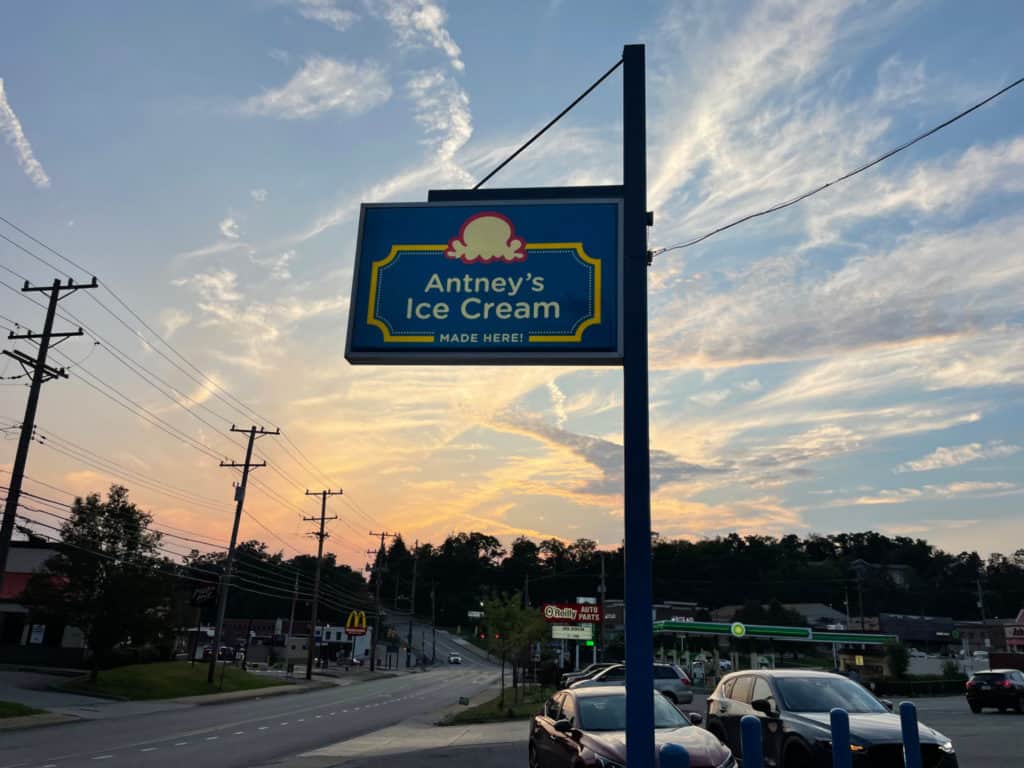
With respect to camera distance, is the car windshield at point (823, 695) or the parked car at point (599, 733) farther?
the car windshield at point (823, 695)

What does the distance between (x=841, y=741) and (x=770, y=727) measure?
4568mm

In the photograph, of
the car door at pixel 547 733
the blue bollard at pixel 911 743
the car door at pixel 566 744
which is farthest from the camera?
the car door at pixel 547 733

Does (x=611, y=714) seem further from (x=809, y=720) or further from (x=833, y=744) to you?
(x=833, y=744)

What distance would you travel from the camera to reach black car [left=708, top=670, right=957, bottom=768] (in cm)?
881

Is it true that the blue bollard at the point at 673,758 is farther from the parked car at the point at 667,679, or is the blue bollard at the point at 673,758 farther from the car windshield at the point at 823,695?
the parked car at the point at 667,679

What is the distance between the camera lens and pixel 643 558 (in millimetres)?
5770

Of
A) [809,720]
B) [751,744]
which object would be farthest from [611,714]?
[751,744]

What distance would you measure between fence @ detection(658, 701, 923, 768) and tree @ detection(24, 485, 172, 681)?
4056 centimetres

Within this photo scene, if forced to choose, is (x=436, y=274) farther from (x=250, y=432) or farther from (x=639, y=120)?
(x=250, y=432)

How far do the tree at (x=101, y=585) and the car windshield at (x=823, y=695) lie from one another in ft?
124

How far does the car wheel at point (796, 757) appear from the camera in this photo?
9.44 meters

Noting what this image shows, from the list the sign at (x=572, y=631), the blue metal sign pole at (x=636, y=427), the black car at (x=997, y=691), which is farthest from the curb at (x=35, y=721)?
the sign at (x=572, y=631)

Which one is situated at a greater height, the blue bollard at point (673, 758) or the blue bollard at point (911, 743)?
the blue bollard at point (673, 758)

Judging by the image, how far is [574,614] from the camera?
5434cm
